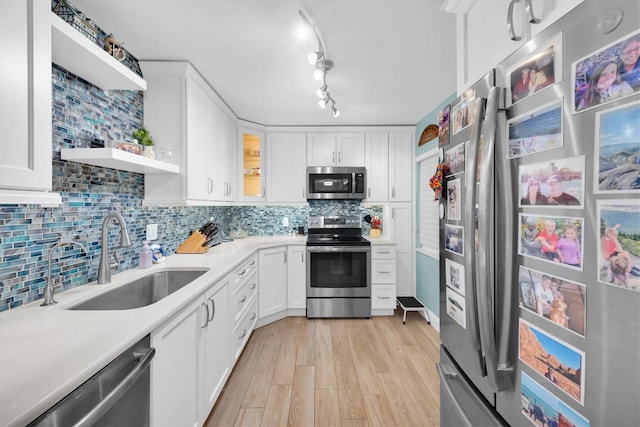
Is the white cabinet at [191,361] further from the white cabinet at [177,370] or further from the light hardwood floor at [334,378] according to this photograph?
the light hardwood floor at [334,378]

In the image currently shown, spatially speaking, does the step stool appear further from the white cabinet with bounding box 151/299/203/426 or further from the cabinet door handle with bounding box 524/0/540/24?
the cabinet door handle with bounding box 524/0/540/24

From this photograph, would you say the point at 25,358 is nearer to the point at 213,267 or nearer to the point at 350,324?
the point at 213,267

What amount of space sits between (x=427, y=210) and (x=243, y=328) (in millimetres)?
2511

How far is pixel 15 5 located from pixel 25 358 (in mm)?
1074

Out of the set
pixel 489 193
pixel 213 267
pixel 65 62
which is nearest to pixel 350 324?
pixel 213 267

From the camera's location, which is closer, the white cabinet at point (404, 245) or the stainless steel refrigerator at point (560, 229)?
the stainless steel refrigerator at point (560, 229)

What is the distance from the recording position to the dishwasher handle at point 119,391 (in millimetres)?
761

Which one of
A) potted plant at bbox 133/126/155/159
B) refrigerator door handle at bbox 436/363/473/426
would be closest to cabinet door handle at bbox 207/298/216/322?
potted plant at bbox 133/126/155/159

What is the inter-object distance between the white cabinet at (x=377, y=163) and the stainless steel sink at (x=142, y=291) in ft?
8.17

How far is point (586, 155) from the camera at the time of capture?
22.3 inches

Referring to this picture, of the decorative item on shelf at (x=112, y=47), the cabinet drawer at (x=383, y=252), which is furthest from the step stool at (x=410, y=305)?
the decorative item on shelf at (x=112, y=47)

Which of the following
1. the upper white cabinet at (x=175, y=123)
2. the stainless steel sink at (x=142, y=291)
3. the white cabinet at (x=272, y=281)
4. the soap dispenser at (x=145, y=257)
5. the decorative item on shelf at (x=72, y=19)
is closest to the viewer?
the decorative item on shelf at (x=72, y=19)

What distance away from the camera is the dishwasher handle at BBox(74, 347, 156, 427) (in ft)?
2.50

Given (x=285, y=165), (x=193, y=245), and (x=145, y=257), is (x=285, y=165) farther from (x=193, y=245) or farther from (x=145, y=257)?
Answer: (x=145, y=257)
